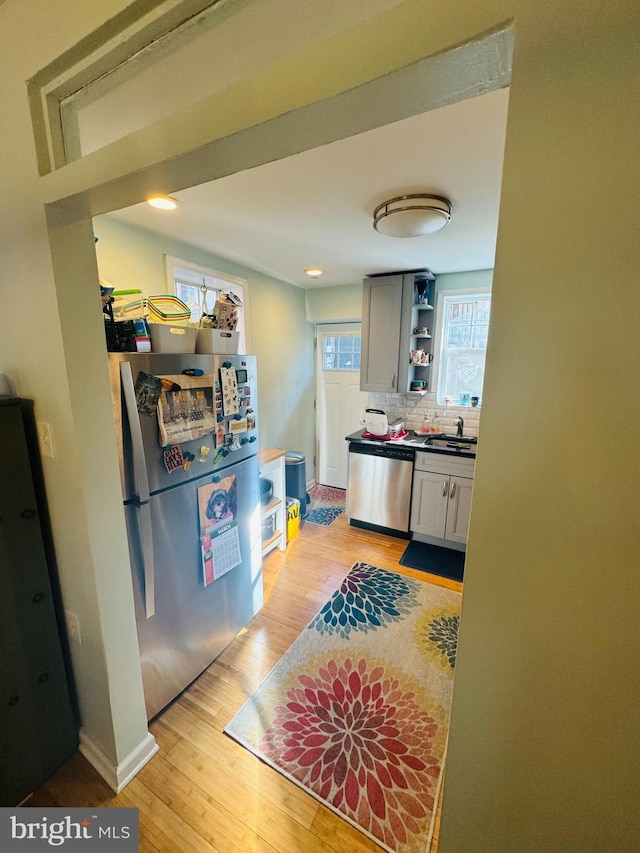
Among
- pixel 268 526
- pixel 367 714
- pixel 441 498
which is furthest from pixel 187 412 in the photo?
pixel 441 498

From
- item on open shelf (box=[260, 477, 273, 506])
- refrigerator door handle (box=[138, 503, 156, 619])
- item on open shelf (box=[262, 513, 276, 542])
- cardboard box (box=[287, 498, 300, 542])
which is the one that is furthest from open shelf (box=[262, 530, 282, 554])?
refrigerator door handle (box=[138, 503, 156, 619])

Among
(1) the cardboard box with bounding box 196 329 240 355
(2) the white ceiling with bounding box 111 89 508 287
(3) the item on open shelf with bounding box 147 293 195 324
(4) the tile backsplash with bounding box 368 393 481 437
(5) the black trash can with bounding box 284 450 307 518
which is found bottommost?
(5) the black trash can with bounding box 284 450 307 518

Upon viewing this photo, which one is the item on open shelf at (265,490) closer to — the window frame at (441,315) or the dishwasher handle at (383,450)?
the dishwasher handle at (383,450)

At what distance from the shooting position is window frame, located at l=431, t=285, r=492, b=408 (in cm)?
305

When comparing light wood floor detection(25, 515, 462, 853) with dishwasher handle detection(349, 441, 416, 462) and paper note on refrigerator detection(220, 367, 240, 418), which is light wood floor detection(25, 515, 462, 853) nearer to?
paper note on refrigerator detection(220, 367, 240, 418)

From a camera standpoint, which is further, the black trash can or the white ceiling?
the black trash can

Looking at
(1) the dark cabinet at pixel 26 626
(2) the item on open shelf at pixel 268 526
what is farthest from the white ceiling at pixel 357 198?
(2) the item on open shelf at pixel 268 526

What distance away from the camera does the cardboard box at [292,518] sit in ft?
9.84

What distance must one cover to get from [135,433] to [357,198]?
150cm

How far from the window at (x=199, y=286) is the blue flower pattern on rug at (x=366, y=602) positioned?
1895mm

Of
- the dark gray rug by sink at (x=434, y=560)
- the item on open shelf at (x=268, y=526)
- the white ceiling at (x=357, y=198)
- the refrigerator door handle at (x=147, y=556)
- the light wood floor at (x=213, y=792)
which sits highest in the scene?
the white ceiling at (x=357, y=198)

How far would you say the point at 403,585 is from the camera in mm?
2473

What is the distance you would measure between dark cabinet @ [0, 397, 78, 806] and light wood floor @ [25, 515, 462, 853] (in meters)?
0.18

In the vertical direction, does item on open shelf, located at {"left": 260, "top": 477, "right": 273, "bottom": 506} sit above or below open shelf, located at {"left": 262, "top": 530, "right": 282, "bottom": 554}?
above
